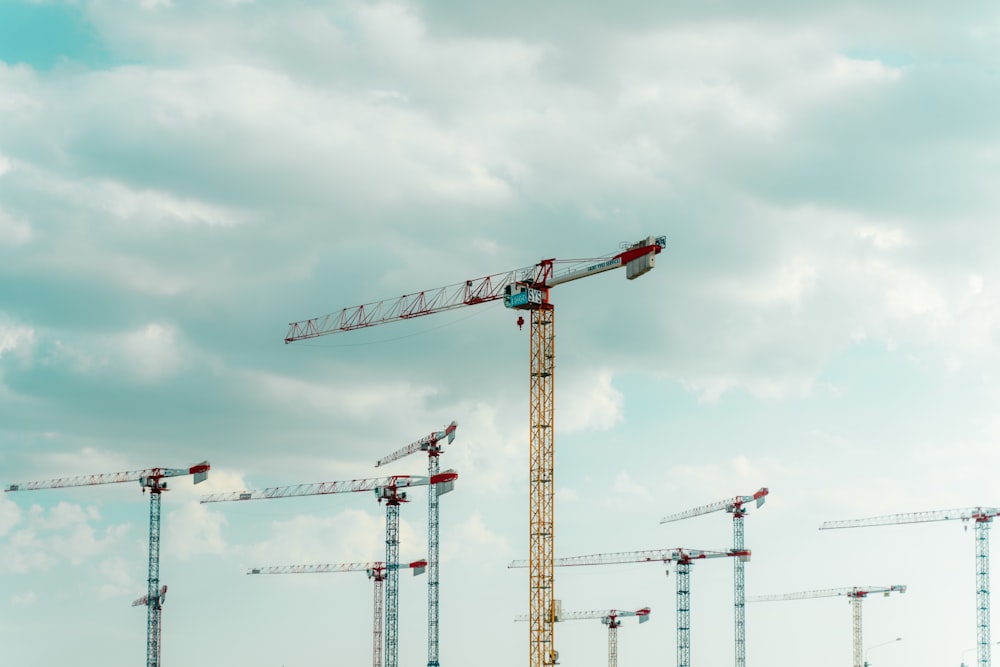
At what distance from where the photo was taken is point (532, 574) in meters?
167

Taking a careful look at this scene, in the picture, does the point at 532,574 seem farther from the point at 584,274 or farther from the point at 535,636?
the point at 584,274

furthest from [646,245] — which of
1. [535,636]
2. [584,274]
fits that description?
[535,636]

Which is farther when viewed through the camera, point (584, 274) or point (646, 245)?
point (584, 274)

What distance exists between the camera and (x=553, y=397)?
16812 cm

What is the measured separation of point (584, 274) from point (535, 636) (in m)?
40.9

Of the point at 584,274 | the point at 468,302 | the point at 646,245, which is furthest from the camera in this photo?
the point at 468,302

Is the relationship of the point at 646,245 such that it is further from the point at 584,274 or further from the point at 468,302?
the point at 468,302

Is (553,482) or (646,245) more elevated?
(646,245)

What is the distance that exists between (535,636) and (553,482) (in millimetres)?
17480

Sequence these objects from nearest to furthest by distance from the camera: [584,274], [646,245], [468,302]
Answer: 1. [646,245]
2. [584,274]
3. [468,302]

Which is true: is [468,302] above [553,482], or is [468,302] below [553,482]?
above

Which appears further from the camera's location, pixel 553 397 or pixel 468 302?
pixel 468 302

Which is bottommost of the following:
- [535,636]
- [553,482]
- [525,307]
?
[535,636]

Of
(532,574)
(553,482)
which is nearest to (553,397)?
(553,482)
